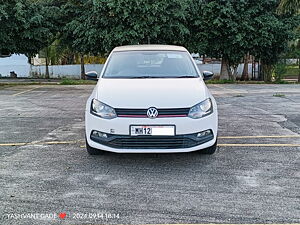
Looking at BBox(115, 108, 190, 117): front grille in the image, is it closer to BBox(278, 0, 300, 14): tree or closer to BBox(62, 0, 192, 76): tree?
BBox(62, 0, 192, 76): tree

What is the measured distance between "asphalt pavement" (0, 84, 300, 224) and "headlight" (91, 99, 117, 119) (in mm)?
A: 724

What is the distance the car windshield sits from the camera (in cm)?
518

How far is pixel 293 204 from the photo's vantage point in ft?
11.0

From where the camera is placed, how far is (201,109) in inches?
168

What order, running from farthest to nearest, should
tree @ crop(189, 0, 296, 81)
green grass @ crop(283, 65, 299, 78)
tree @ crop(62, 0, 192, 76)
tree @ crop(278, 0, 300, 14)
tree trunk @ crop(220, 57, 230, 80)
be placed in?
tree trunk @ crop(220, 57, 230, 80) < green grass @ crop(283, 65, 299, 78) < tree @ crop(278, 0, 300, 14) < tree @ crop(189, 0, 296, 81) < tree @ crop(62, 0, 192, 76)

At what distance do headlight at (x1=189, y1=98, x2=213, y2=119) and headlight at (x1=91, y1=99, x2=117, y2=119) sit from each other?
3.20 feet

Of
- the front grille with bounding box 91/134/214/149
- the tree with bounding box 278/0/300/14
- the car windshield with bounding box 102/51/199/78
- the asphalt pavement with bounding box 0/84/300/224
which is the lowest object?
the asphalt pavement with bounding box 0/84/300/224

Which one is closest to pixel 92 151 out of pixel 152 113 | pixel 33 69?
pixel 152 113

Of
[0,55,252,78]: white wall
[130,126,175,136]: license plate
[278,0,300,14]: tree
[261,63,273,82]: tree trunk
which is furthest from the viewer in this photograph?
[0,55,252,78]: white wall

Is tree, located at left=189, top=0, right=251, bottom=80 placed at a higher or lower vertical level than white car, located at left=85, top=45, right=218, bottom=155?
higher

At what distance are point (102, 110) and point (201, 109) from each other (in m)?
1.27

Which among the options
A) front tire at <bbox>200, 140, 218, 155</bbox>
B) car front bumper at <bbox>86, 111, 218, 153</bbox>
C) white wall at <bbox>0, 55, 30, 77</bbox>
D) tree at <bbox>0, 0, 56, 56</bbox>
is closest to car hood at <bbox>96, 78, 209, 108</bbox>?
car front bumper at <bbox>86, 111, 218, 153</bbox>

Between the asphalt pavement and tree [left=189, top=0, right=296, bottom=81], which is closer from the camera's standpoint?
the asphalt pavement

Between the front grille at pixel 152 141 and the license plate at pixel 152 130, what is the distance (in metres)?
0.04
